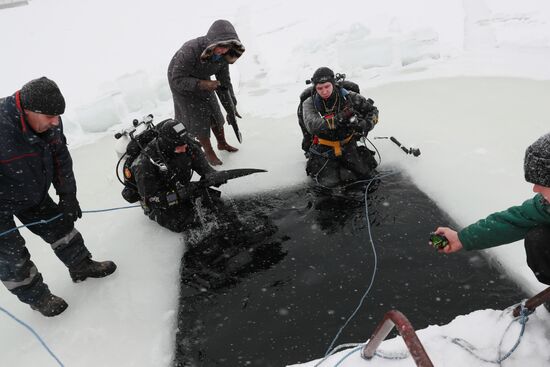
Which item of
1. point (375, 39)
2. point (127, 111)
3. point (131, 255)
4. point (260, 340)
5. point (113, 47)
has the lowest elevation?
point (260, 340)

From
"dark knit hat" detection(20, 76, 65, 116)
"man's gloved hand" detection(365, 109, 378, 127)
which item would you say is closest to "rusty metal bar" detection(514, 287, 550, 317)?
"man's gloved hand" detection(365, 109, 378, 127)

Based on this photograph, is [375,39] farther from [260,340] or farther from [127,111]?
[260,340]

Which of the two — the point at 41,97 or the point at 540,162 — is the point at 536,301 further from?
the point at 41,97

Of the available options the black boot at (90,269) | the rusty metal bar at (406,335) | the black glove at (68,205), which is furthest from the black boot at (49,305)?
the rusty metal bar at (406,335)

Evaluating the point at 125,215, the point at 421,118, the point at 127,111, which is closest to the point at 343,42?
the point at 421,118

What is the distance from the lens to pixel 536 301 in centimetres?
184

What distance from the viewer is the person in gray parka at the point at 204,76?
3.84m

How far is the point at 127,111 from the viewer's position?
718cm

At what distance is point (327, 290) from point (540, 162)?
178 cm

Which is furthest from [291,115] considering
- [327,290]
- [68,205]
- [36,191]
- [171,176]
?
[36,191]

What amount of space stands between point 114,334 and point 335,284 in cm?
179

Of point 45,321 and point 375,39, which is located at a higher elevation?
point 375,39

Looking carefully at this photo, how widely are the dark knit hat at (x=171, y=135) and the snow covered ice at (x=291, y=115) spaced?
3.37ft

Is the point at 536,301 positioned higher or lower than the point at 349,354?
higher
